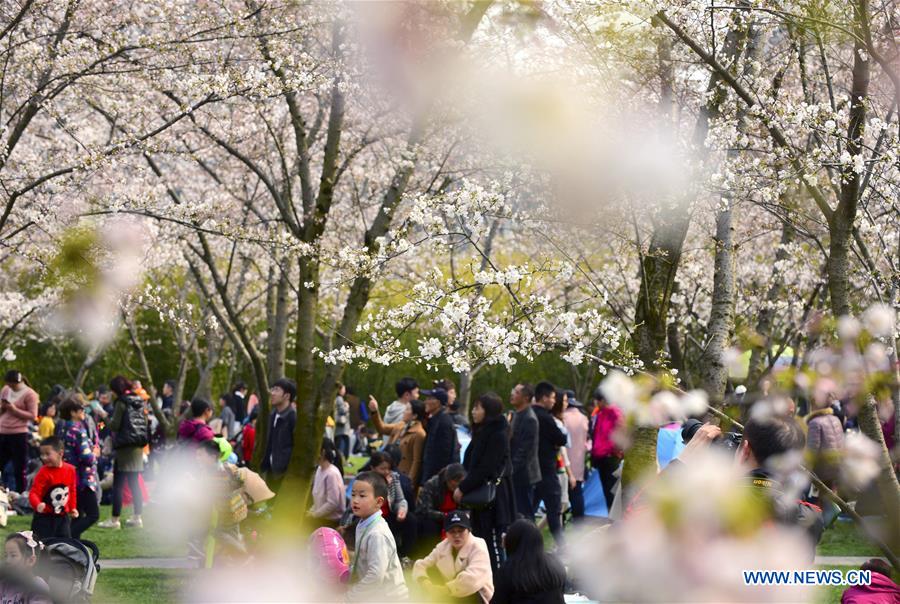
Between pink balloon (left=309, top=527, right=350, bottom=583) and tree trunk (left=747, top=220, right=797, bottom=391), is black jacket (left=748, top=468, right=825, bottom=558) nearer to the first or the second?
pink balloon (left=309, top=527, right=350, bottom=583)

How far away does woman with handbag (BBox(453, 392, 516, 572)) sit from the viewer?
893cm

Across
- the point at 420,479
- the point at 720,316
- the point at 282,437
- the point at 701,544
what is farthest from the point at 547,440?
the point at 701,544

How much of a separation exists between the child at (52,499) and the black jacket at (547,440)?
14.7 ft

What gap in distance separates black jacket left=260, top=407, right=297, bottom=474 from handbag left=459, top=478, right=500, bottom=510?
7.96ft

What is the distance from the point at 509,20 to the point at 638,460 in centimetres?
419

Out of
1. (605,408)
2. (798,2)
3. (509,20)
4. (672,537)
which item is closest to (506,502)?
(605,408)

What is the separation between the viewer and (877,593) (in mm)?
4434

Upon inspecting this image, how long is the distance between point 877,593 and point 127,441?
9722mm

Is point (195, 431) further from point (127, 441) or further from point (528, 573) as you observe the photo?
point (528, 573)

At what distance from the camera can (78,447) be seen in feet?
35.6

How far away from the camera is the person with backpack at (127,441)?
1248 centimetres

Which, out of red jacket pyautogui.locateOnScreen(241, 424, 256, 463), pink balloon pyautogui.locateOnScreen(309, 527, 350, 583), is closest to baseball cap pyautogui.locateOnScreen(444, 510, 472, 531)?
pink balloon pyautogui.locateOnScreen(309, 527, 350, 583)

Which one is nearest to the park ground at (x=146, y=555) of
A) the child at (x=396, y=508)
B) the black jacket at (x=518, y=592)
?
the child at (x=396, y=508)

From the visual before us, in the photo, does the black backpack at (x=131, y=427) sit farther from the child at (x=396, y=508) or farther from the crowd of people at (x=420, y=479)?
the child at (x=396, y=508)
